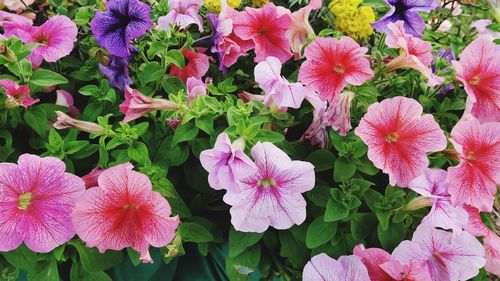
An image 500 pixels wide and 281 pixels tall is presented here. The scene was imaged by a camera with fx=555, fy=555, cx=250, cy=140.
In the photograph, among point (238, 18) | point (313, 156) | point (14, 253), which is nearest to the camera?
point (14, 253)

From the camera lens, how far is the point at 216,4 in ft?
3.61

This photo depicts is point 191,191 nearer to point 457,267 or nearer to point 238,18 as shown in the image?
point 238,18

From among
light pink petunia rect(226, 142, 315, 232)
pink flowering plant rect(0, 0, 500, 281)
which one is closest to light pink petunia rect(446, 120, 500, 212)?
pink flowering plant rect(0, 0, 500, 281)

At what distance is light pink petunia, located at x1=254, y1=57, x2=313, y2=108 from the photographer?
2.73 feet

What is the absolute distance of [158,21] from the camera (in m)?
1.02

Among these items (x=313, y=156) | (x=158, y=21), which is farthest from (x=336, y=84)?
(x=158, y=21)

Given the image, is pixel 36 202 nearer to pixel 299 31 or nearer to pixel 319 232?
pixel 319 232

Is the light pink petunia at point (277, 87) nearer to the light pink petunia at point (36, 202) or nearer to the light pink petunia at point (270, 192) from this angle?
the light pink petunia at point (270, 192)

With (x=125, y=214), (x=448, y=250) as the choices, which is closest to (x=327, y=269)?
(x=448, y=250)

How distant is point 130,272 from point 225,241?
168mm

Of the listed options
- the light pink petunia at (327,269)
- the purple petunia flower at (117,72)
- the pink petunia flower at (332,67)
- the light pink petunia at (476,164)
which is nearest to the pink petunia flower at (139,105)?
the purple petunia flower at (117,72)

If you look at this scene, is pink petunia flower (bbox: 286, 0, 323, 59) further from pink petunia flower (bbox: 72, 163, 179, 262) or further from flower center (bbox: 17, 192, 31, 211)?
flower center (bbox: 17, 192, 31, 211)

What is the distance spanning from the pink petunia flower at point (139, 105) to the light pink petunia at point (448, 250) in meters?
0.41

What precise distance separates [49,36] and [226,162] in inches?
18.3
